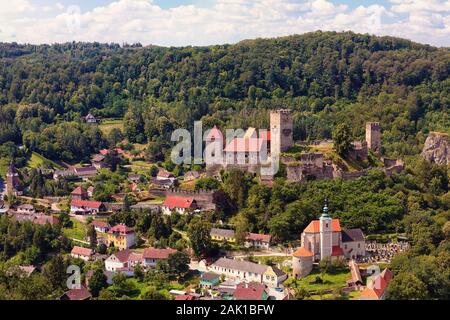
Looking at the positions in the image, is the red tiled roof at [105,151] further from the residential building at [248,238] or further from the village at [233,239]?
the residential building at [248,238]

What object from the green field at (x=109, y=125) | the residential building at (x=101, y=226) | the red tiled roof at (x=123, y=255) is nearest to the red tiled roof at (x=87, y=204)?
the residential building at (x=101, y=226)

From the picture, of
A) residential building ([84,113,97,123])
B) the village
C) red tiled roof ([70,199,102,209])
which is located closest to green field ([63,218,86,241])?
the village

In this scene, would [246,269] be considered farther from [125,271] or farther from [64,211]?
Answer: [64,211]

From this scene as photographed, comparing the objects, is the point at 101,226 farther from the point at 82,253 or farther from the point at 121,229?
the point at 82,253

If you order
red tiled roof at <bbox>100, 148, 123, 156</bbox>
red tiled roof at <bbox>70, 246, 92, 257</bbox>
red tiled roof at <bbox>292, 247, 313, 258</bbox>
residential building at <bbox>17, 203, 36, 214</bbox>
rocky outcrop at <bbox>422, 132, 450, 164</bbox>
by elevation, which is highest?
rocky outcrop at <bbox>422, 132, 450, 164</bbox>

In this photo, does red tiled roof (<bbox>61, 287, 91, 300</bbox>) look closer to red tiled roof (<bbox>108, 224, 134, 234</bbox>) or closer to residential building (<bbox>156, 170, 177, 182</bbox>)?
red tiled roof (<bbox>108, 224, 134, 234</bbox>)

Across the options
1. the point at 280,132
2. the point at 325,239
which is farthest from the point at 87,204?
the point at 325,239
